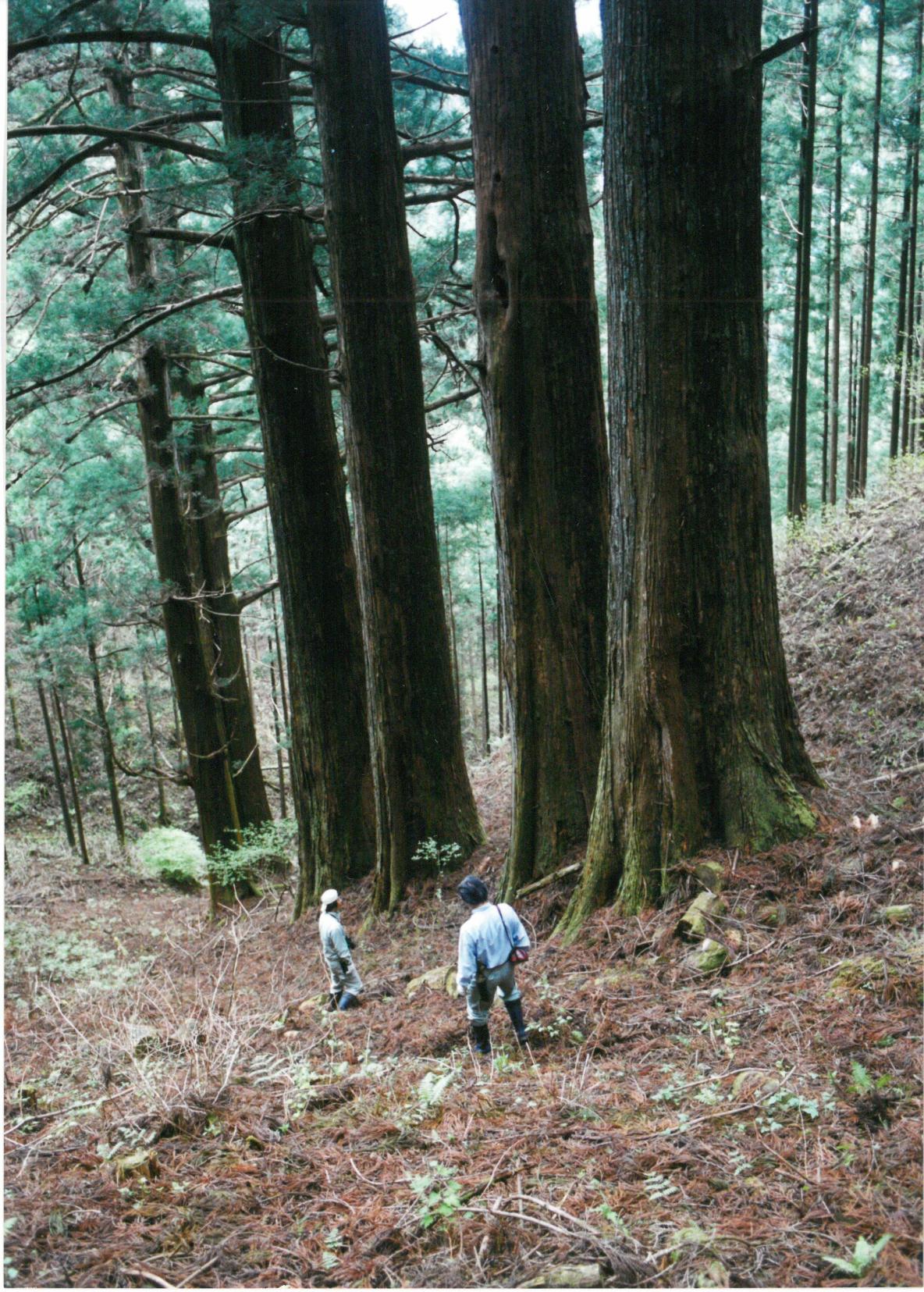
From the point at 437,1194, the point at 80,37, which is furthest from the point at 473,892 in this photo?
the point at 80,37

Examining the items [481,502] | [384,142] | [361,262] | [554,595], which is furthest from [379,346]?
[481,502]

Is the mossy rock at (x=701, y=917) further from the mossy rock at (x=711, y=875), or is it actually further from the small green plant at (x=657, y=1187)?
the small green plant at (x=657, y=1187)

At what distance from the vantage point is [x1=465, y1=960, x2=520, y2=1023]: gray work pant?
412 cm

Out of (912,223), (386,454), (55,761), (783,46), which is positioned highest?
(912,223)

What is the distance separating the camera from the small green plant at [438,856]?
7023 mm

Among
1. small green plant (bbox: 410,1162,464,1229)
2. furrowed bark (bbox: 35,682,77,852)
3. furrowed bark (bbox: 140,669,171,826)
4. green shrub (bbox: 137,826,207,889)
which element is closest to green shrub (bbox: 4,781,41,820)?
furrowed bark (bbox: 35,682,77,852)

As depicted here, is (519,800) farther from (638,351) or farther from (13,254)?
(13,254)

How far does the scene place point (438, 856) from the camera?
23.2 feet

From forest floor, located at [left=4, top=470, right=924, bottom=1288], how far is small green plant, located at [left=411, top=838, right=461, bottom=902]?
1409 millimetres

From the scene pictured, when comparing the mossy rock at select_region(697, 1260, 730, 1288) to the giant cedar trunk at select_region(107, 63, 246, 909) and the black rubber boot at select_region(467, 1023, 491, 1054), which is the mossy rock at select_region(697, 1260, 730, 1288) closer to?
the black rubber boot at select_region(467, 1023, 491, 1054)

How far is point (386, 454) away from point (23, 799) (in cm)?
1842

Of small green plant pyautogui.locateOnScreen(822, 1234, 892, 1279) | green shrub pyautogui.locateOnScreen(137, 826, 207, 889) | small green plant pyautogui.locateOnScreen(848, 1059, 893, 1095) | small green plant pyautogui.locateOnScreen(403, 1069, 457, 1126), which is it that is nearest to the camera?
small green plant pyautogui.locateOnScreen(822, 1234, 892, 1279)

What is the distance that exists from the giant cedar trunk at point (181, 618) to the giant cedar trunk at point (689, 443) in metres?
6.56

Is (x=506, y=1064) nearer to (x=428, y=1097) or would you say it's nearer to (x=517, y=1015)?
(x=517, y=1015)
